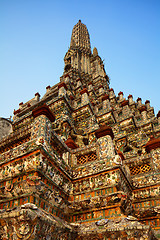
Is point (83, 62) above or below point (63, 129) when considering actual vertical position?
above

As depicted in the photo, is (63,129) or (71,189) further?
(63,129)

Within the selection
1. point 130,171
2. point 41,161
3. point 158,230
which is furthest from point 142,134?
point 41,161

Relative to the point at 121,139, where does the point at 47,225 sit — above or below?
below

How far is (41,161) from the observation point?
505 cm

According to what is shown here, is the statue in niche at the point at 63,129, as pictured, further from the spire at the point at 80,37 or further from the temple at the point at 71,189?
the spire at the point at 80,37

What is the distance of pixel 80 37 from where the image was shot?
40719 mm

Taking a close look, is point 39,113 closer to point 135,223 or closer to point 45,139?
point 45,139

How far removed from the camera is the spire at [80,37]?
125ft

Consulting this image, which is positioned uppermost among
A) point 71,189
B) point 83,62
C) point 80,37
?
point 80,37

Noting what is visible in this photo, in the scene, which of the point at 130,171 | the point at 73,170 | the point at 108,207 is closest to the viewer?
the point at 108,207

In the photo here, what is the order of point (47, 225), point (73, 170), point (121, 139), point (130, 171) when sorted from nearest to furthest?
point (47, 225) < point (73, 170) < point (130, 171) < point (121, 139)

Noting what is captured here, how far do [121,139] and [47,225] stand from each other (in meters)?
9.84

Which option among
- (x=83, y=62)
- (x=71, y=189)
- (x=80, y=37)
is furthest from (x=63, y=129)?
(x=80, y=37)

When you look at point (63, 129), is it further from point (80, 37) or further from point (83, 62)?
point (80, 37)
